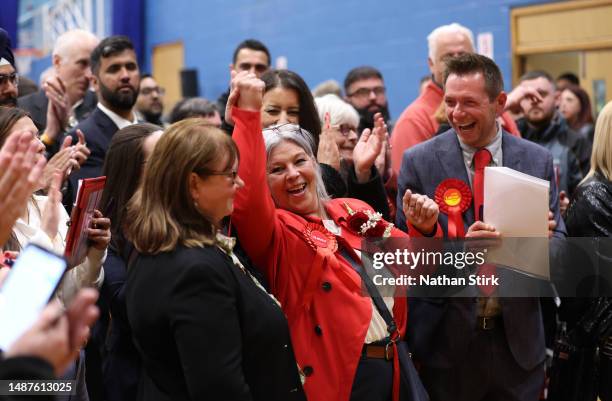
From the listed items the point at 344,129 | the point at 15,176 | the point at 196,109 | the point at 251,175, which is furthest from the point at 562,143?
the point at 15,176

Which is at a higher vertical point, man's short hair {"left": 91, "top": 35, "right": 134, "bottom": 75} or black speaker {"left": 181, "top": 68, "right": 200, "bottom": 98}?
black speaker {"left": 181, "top": 68, "right": 200, "bottom": 98}

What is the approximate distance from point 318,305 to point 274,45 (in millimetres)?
8394

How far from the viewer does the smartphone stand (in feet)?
5.23

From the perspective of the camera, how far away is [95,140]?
13.3 ft

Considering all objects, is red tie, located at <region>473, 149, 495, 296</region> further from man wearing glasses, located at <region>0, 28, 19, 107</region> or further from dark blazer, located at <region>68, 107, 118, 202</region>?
man wearing glasses, located at <region>0, 28, 19, 107</region>

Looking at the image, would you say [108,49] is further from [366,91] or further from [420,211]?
[420,211]

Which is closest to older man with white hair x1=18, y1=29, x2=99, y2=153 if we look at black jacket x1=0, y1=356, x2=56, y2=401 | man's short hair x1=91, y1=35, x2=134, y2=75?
man's short hair x1=91, y1=35, x2=134, y2=75

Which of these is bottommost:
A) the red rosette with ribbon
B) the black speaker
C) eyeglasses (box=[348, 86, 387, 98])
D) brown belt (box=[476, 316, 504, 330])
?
brown belt (box=[476, 316, 504, 330])

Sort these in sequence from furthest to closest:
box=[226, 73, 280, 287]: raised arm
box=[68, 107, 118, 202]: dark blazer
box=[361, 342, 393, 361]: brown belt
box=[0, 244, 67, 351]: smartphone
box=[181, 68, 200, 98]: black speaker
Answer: box=[181, 68, 200, 98]: black speaker, box=[68, 107, 118, 202]: dark blazer, box=[361, 342, 393, 361]: brown belt, box=[226, 73, 280, 287]: raised arm, box=[0, 244, 67, 351]: smartphone

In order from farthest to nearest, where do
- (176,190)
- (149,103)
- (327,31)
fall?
(327,31)
(149,103)
(176,190)

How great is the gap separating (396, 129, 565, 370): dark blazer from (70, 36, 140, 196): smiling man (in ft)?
5.50

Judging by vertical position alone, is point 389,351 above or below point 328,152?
below

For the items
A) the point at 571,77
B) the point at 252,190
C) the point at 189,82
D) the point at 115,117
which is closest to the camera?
the point at 252,190

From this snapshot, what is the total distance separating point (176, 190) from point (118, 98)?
8.07 ft
